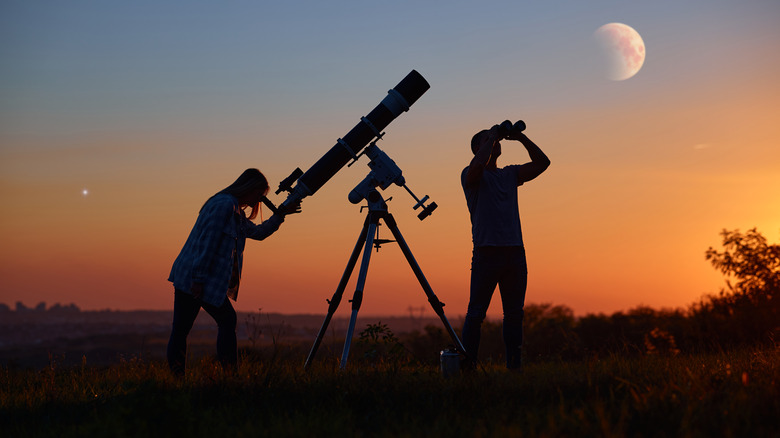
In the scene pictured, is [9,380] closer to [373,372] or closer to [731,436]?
[373,372]

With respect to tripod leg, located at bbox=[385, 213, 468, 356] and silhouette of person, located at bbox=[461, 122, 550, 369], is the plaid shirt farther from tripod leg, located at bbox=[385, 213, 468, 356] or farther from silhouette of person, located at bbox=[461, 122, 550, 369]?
silhouette of person, located at bbox=[461, 122, 550, 369]

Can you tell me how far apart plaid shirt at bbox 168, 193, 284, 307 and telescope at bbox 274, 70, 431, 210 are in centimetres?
83

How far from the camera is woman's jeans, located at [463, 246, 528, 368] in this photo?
6.47m

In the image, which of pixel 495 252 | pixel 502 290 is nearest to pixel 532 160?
pixel 495 252

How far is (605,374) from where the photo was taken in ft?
18.2

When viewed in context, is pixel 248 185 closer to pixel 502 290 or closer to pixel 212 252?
pixel 212 252

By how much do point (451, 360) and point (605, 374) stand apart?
141 cm

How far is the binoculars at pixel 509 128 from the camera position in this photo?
6.60 m

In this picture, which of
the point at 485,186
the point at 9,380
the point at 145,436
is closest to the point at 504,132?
the point at 485,186

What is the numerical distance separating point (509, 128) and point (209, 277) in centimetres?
351

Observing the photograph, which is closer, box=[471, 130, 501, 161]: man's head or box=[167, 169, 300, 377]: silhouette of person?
box=[167, 169, 300, 377]: silhouette of person

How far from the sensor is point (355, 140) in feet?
23.0

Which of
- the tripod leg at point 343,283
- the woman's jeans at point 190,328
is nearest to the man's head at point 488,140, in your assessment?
the tripod leg at point 343,283

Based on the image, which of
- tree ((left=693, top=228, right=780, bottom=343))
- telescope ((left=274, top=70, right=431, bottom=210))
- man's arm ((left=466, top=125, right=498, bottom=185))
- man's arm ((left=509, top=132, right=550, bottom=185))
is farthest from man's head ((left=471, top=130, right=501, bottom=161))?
tree ((left=693, top=228, right=780, bottom=343))
